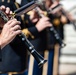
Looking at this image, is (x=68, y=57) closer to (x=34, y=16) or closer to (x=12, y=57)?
(x=34, y=16)

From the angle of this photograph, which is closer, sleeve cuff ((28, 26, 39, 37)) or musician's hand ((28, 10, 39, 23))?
sleeve cuff ((28, 26, 39, 37))

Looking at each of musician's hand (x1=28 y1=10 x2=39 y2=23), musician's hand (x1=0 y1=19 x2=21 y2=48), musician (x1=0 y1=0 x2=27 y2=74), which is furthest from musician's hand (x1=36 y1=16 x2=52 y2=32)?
musician's hand (x1=0 y1=19 x2=21 y2=48)

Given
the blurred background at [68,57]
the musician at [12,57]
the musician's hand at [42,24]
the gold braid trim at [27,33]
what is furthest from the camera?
the blurred background at [68,57]

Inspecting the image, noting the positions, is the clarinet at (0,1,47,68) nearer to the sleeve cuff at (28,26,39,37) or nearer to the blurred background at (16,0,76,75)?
the sleeve cuff at (28,26,39,37)

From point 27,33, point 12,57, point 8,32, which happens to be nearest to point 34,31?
point 27,33

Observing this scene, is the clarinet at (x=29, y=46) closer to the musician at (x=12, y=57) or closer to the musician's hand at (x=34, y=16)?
the musician at (x=12, y=57)

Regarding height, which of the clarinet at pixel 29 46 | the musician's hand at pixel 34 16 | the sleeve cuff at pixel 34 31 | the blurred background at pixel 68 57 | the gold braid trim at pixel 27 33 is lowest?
the clarinet at pixel 29 46

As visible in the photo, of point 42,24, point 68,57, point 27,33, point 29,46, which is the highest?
point 68,57

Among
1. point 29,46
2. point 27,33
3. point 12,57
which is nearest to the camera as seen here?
point 29,46

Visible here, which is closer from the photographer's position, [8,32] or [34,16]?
[8,32]

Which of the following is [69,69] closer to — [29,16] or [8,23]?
[29,16]

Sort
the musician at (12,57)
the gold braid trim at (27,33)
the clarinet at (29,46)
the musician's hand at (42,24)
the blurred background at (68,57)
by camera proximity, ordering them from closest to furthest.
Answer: the clarinet at (29,46) → the musician at (12,57) → the gold braid trim at (27,33) → the musician's hand at (42,24) → the blurred background at (68,57)

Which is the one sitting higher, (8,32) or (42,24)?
(42,24)

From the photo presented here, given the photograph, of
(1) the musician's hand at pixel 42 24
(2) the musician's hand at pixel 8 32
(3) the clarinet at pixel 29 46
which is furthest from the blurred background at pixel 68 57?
(2) the musician's hand at pixel 8 32
